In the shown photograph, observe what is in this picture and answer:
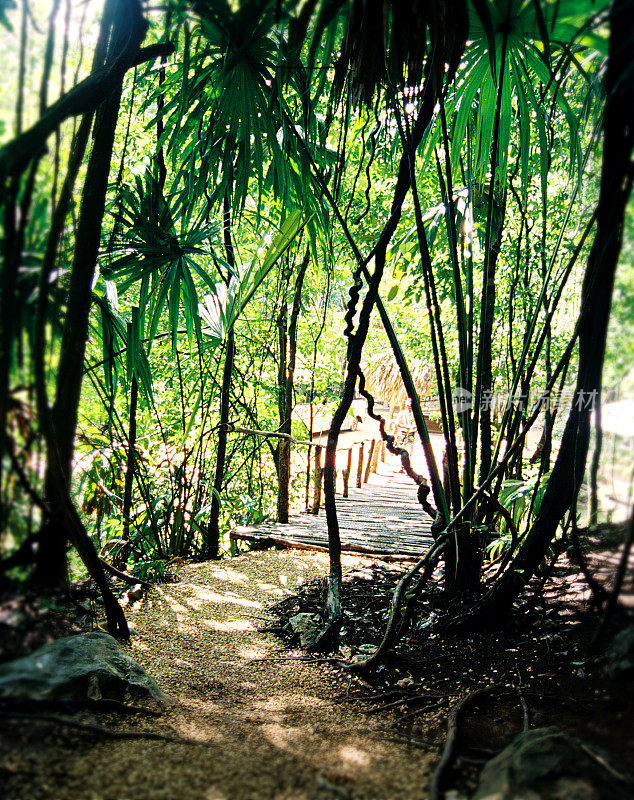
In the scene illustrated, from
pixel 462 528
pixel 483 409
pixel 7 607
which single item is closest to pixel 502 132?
pixel 483 409

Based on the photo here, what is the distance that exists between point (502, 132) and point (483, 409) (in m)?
1.01

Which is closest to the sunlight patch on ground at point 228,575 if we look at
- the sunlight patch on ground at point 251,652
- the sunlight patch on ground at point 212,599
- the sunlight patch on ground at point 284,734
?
the sunlight patch on ground at point 212,599

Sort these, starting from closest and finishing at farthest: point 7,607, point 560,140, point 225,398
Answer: point 7,607 → point 560,140 → point 225,398

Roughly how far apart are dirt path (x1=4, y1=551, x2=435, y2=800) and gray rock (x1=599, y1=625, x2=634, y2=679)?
0.35m

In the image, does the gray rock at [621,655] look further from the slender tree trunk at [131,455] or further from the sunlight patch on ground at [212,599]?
the slender tree trunk at [131,455]

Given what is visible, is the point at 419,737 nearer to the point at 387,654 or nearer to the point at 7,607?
the point at 387,654

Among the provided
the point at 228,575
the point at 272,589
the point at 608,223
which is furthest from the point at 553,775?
the point at 228,575

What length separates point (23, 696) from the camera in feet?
2.63

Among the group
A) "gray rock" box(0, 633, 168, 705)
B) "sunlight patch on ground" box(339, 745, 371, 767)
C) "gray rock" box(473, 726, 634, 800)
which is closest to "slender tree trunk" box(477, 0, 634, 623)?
"gray rock" box(473, 726, 634, 800)

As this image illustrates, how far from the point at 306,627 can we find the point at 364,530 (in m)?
1.74

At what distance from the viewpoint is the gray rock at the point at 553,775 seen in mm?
731

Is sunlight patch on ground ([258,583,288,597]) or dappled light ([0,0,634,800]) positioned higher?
dappled light ([0,0,634,800])

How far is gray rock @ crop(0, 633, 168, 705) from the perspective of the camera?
802mm

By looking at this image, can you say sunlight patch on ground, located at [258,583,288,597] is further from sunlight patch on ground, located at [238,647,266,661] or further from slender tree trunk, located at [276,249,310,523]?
slender tree trunk, located at [276,249,310,523]
